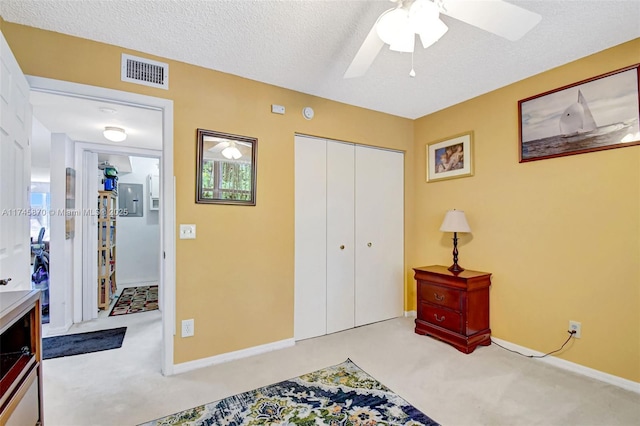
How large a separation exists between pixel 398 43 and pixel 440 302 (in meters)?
2.32

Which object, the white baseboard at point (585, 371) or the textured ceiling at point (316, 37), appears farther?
the white baseboard at point (585, 371)

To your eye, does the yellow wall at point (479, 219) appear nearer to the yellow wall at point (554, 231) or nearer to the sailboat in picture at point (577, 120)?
the yellow wall at point (554, 231)

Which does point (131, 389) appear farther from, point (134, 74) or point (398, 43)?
point (398, 43)

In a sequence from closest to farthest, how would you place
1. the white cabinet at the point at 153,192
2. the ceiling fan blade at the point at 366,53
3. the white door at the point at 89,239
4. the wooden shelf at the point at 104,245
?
the ceiling fan blade at the point at 366,53, the white door at the point at 89,239, the wooden shelf at the point at 104,245, the white cabinet at the point at 153,192

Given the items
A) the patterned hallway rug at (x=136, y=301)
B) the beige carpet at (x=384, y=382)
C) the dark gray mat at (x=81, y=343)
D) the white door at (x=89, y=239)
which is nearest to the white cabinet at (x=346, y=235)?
the beige carpet at (x=384, y=382)

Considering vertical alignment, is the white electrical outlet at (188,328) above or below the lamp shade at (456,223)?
below

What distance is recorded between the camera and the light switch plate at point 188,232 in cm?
235

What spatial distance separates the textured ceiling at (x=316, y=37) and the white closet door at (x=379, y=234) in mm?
958

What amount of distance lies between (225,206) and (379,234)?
178cm

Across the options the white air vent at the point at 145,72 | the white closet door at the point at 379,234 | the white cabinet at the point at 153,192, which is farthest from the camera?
the white cabinet at the point at 153,192

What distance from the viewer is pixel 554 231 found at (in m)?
2.47

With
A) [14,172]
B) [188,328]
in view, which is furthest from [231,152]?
[188,328]

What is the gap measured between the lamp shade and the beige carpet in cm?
108

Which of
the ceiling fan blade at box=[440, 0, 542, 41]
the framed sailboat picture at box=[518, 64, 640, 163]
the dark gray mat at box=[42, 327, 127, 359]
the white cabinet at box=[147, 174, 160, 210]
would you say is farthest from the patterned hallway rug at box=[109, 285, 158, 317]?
the framed sailboat picture at box=[518, 64, 640, 163]
